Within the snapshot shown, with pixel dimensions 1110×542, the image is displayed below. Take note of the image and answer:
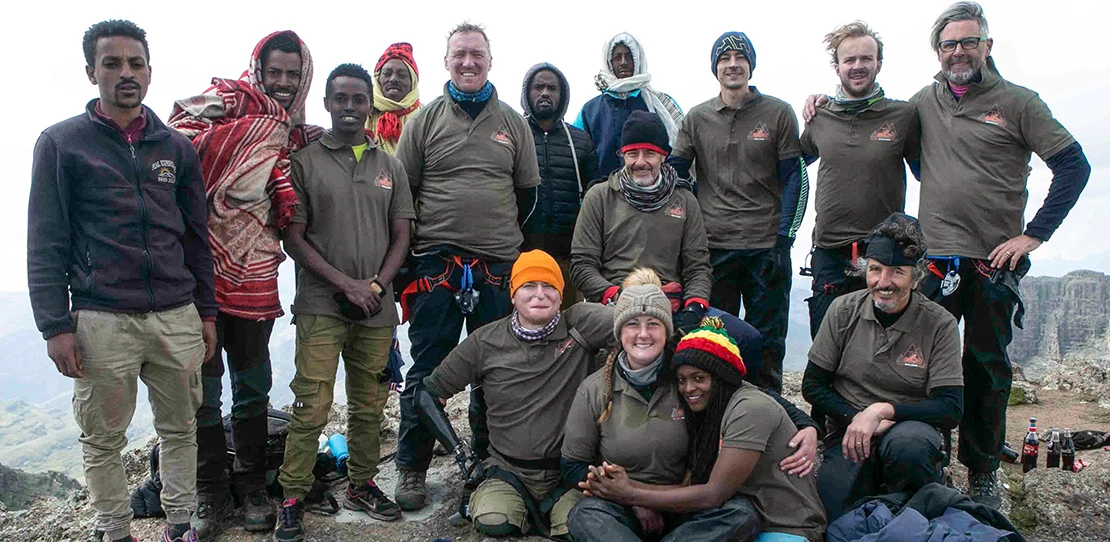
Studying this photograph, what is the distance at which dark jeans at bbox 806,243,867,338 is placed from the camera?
701 cm

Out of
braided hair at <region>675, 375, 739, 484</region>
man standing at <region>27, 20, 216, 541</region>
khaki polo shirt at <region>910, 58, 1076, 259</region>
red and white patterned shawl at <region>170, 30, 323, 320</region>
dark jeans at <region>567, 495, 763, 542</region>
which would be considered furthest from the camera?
khaki polo shirt at <region>910, 58, 1076, 259</region>

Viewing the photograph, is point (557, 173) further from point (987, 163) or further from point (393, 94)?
point (987, 163)

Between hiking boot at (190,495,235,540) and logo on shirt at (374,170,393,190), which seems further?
logo on shirt at (374,170,393,190)

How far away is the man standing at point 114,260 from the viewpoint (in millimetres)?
4566

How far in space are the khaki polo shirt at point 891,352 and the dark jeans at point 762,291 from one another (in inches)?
47.5

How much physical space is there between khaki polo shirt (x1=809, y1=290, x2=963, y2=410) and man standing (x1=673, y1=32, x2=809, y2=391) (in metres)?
1.26

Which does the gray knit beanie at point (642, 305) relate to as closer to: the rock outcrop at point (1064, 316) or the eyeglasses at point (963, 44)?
the eyeglasses at point (963, 44)

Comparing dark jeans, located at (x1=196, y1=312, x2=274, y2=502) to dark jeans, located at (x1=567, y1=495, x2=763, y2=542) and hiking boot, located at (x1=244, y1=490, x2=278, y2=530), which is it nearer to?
hiking boot, located at (x1=244, y1=490, x2=278, y2=530)

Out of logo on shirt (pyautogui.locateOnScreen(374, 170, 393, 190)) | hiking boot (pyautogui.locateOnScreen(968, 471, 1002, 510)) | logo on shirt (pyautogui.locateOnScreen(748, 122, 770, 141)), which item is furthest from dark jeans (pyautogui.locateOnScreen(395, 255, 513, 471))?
hiking boot (pyautogui.locateOnScreen(968, 471, 1002, 510))

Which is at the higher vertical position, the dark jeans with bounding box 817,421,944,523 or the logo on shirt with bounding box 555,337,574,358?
the logo on shirt with bounding box 555,337,574,358

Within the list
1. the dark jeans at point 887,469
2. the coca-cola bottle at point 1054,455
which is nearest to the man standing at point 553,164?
the dark jeans at point 887,469

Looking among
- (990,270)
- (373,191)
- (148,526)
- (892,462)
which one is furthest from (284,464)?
(990,270)

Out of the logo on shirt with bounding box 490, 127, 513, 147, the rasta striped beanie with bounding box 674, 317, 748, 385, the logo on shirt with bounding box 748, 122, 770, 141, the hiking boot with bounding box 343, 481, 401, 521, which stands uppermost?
the logo on shirt with bounding box 748, 122, 770, 141

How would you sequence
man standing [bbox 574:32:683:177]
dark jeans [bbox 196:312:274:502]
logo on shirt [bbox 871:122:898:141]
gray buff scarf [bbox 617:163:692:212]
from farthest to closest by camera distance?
man standing [bbox 574:32:683:177], logo on shirt [bbox 871:122:898:141], gray buff scarf [bbox 617:163:692:212], dark jeans [bbox 196:312:274:502]
